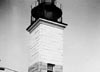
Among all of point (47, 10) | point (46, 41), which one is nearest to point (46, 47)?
point (46, 41)

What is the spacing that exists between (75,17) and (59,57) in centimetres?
638

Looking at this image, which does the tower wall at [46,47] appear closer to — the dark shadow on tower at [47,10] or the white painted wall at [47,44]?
the white painted wall at [47,44]

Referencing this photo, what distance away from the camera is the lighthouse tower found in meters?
19.0

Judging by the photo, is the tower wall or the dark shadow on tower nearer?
the tower wall

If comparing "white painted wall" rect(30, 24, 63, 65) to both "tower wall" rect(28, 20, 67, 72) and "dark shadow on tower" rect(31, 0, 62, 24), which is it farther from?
"dark shadow on tower" rect(31, 0, 62, 24)

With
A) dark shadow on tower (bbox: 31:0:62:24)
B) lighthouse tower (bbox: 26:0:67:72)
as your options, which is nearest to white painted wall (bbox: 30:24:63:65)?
lighthouse tower (bbox: 26:0:67:72)

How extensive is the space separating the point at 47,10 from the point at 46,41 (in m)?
2.92

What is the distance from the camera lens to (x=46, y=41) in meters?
19.5

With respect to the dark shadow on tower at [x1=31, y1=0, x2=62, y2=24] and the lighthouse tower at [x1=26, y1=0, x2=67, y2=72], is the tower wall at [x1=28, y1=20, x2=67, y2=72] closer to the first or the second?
the lighthouse tower at [x1=26, y1=0, x2=67, y2=72]

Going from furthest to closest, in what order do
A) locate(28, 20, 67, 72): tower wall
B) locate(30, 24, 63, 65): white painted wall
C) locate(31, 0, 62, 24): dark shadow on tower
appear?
locate(31, 0, 62, 24): dark shadow on tower
locate(30, 24, 63, 65): white painted wall
locate(28, 20, 67, 72): tower wall

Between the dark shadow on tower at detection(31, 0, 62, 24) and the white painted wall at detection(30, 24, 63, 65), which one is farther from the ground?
the dark shadow on tower at detection(31, 0, 62, 24)

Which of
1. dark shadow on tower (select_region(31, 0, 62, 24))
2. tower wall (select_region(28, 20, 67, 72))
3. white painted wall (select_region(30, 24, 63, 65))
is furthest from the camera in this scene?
dark shadow on tower (select_region(31, 0, 62, 24))

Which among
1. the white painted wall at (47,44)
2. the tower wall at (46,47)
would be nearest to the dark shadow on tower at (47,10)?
the tower wall at (46,47)

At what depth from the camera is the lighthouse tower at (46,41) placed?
19.0 metres
